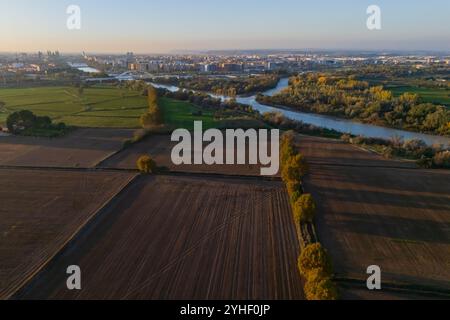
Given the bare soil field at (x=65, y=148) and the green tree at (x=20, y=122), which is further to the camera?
the green tree at (x=20, y=122)

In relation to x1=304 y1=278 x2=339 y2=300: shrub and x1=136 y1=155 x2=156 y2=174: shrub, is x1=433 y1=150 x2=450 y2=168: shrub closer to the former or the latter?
x1=304 y1=278 x2=339 y2=300: shrub

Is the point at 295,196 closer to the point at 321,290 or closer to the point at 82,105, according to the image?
the point at 321,290

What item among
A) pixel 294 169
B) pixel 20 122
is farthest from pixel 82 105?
pixel 294 169

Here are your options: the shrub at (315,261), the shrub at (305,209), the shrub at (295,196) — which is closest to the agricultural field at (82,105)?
the shrub at (295,196)

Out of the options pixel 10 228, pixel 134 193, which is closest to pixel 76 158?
pixel 134 193

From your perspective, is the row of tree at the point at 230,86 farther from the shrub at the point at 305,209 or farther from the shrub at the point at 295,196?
the shrub at the point at 305,209

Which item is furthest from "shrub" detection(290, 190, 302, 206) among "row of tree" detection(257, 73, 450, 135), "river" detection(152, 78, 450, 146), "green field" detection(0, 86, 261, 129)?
"row of tree" detection(257, 73, 450, 135)
